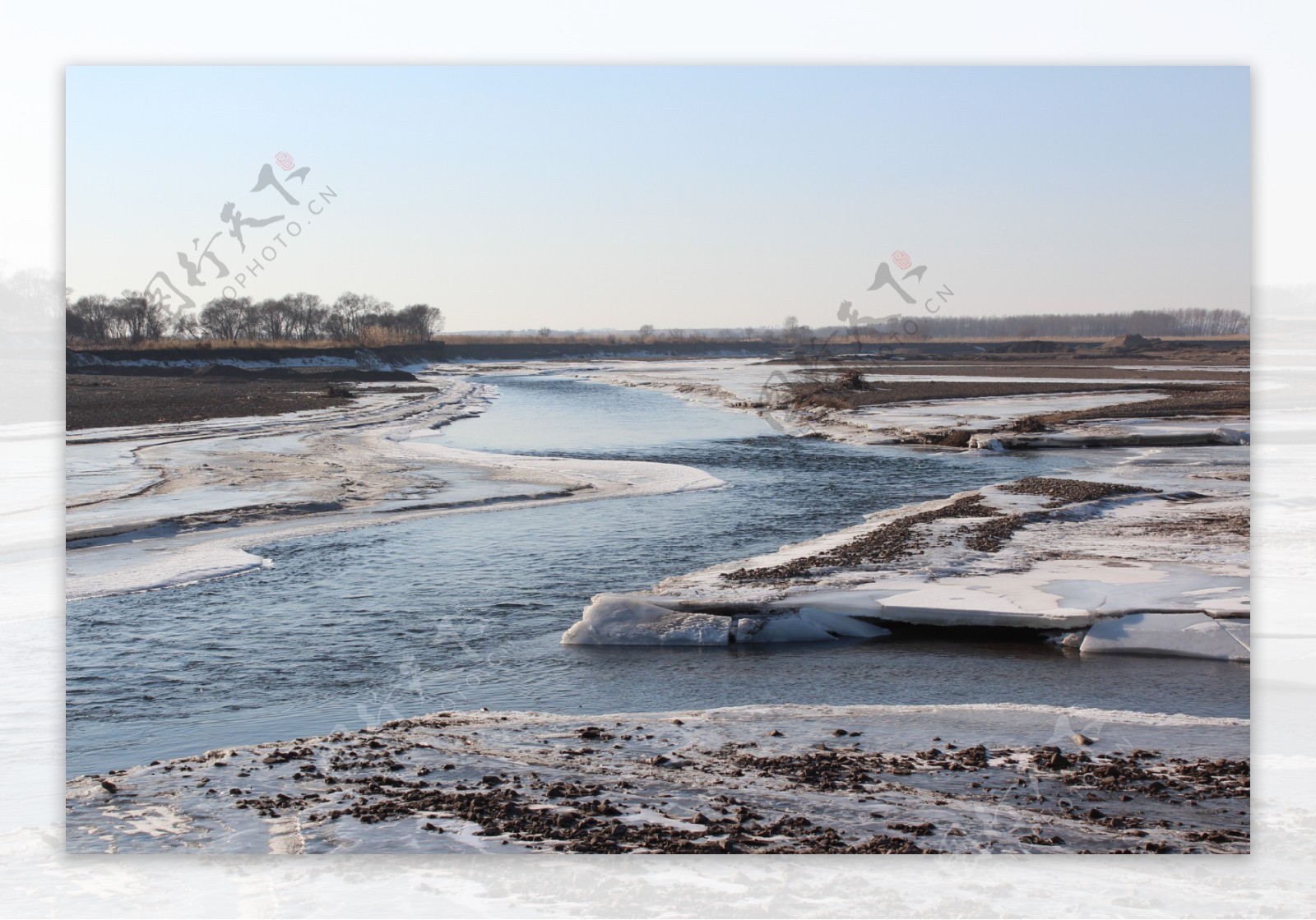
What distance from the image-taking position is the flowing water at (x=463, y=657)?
6223 mm

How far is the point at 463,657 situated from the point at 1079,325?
4971 millimetres

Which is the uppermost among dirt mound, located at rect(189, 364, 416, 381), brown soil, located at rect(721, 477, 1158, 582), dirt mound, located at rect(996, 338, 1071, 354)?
dirt mound, located at rect(996, 338, 1071, 354)

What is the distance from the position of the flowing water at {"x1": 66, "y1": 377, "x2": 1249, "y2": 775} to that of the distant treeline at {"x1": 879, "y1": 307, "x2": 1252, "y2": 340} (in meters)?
2.17

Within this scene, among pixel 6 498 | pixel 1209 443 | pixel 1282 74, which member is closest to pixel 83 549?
pixel 6 498

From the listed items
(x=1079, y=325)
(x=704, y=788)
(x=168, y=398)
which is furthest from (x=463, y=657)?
(x=168, y=398)

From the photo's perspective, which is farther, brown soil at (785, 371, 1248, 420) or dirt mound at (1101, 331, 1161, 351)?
brown soil at (785, 371, 1248, 420)

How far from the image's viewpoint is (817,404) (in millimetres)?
20516

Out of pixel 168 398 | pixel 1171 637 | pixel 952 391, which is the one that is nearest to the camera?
pixel 1171 637

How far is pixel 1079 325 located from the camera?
8.15 meters

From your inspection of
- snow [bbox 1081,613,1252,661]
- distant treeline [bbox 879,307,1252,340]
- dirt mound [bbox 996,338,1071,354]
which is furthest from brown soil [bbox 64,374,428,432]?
snow [bbox 1081,613,1252,661]

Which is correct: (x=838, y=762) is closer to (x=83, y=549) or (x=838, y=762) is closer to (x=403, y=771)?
(x=403, y=771)

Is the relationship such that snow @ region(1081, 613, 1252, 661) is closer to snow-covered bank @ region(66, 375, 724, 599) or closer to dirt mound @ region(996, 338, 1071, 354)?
dirt mound @ region(996, 338, 1071, 354)

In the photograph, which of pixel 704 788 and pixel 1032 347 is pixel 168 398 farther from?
pixel 1032 347

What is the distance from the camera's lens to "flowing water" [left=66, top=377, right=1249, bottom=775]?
6.22m
